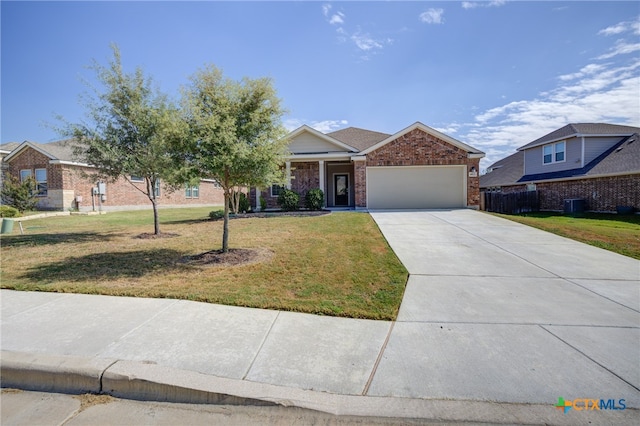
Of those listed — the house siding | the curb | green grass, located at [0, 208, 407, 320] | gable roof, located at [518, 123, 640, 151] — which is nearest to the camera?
the curb

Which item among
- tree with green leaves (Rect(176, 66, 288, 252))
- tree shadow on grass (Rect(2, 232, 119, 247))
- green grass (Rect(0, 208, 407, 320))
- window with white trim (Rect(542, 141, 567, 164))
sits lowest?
green grass (Rect(0, 208, 407, 320))

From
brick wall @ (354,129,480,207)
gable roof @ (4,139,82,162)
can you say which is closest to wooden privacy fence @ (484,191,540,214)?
brick wall @ (354,129,480,207)

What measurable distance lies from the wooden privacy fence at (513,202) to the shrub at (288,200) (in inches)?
539

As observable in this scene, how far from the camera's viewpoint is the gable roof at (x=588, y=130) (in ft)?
66.8

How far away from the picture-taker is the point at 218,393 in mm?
2812

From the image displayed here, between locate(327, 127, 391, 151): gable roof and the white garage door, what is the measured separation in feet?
8.07

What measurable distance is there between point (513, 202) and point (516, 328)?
20.1 m

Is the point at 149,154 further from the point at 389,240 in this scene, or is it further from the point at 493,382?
the point at 493,382

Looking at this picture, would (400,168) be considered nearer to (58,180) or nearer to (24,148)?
(58,180)

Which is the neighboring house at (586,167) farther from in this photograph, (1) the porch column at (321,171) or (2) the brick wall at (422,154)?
(1) the porch column at (321,171)

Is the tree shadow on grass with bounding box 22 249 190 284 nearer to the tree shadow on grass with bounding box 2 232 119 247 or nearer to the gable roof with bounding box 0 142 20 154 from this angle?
the tree shadow on grass with bounding box 2 232 119 247

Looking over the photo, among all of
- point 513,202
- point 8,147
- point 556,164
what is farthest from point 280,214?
point 8,147

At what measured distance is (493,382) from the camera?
298 centimetres

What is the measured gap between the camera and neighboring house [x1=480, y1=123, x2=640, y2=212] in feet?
55.8
